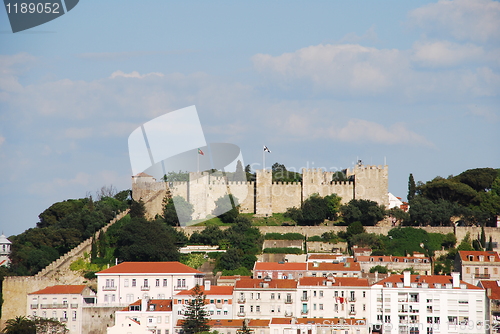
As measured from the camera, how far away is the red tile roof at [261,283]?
53406 mm

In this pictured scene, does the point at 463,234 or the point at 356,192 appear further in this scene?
the point at 356,192

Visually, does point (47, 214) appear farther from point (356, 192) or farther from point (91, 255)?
point (356, 192)

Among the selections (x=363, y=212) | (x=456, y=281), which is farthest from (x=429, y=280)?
(x=363, y=212)

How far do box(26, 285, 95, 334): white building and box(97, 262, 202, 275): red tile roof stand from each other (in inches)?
76.6

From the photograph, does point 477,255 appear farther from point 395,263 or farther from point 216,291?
point 216,291

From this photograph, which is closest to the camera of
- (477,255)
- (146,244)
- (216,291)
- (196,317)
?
(196,317)

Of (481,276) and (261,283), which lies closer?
(261,283)

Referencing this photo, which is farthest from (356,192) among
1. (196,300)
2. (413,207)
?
(196,300)

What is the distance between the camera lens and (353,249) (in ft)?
214

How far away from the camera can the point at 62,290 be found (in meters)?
57.0

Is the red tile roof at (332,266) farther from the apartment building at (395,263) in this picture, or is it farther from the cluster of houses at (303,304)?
the cluster of houses at (303,304)

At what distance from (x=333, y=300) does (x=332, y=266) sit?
19.1 ft

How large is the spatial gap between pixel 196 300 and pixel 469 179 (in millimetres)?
37449

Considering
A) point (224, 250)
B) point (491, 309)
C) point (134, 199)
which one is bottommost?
point (491, 309)
